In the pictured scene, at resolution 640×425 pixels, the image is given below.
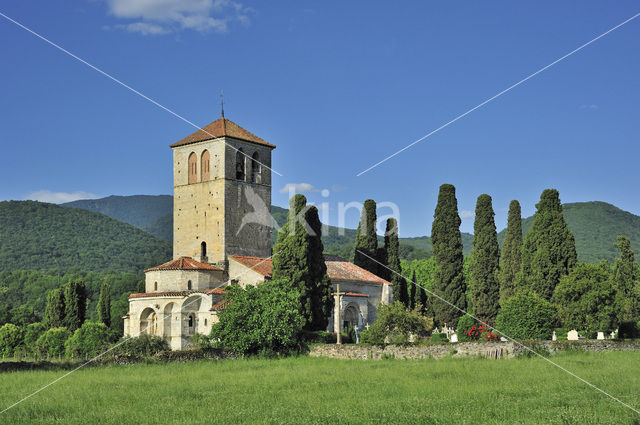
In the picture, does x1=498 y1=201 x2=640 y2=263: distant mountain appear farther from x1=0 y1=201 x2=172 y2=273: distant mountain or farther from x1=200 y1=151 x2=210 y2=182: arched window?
x1=200 y1=151 x2=210 y2=182: arched window

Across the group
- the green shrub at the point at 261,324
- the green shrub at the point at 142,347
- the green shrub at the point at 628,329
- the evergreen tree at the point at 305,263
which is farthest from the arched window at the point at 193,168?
the green shrub at the point at 628,329

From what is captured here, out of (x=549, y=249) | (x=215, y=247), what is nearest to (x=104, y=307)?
(x=215, y=247)

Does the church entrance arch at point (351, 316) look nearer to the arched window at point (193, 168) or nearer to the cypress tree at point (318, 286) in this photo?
the cypress tree at point (318, 286)

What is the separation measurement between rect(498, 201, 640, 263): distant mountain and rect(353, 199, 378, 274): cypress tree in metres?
91.3

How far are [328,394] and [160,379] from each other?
7.60m

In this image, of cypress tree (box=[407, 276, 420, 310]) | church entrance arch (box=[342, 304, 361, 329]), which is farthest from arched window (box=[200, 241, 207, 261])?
cypress tree (box=[407, 276, 420, 310])

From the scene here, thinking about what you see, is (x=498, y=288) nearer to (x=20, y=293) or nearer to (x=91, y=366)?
(x=91, y=366)

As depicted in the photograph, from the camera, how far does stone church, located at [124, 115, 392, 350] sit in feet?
153

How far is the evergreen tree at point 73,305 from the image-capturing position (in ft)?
199

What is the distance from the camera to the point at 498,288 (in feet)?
171

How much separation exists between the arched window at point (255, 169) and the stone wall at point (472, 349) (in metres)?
20.4

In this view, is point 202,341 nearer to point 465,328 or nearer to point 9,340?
point 465,328

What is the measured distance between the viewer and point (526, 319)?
3644cm

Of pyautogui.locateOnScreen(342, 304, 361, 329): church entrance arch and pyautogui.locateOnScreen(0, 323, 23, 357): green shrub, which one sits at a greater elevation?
pyautogui.locateOnScreen(342, 304, 361, 329): church entrance arch
